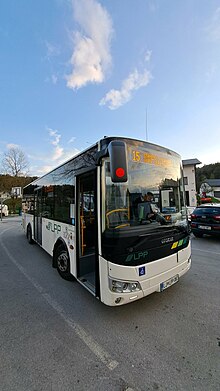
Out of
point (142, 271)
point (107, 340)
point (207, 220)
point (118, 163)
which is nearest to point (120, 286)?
point (142, 271)

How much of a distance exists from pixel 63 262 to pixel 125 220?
7.92 ft

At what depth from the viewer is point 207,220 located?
788 centimetres

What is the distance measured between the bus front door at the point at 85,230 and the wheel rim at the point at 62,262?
1.95ft

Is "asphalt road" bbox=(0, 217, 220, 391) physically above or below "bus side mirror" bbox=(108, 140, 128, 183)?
below

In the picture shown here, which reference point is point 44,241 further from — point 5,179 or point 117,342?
point 5,179

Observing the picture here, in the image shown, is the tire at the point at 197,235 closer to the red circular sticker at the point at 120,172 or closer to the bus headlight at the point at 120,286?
the bus headlight at the point at 120,286

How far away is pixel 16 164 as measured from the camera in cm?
3728

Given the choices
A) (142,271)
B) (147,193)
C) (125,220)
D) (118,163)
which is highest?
(118,163)

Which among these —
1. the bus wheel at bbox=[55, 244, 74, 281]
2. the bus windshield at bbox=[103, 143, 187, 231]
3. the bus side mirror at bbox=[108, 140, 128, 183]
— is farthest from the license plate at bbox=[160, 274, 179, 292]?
the bus wheel at bbox=[55, 244, 74, 281]

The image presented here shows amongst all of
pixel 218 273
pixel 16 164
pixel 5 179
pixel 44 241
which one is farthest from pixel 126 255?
pixel 16 164

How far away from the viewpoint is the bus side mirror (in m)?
2.11

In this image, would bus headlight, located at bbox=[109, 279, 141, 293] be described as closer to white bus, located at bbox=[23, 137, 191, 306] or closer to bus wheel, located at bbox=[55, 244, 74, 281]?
white bus, located at bbox=[23, 137, 191, 306]

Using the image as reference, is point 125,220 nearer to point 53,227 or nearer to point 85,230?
point 85,230

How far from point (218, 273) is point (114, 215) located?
374 cm
